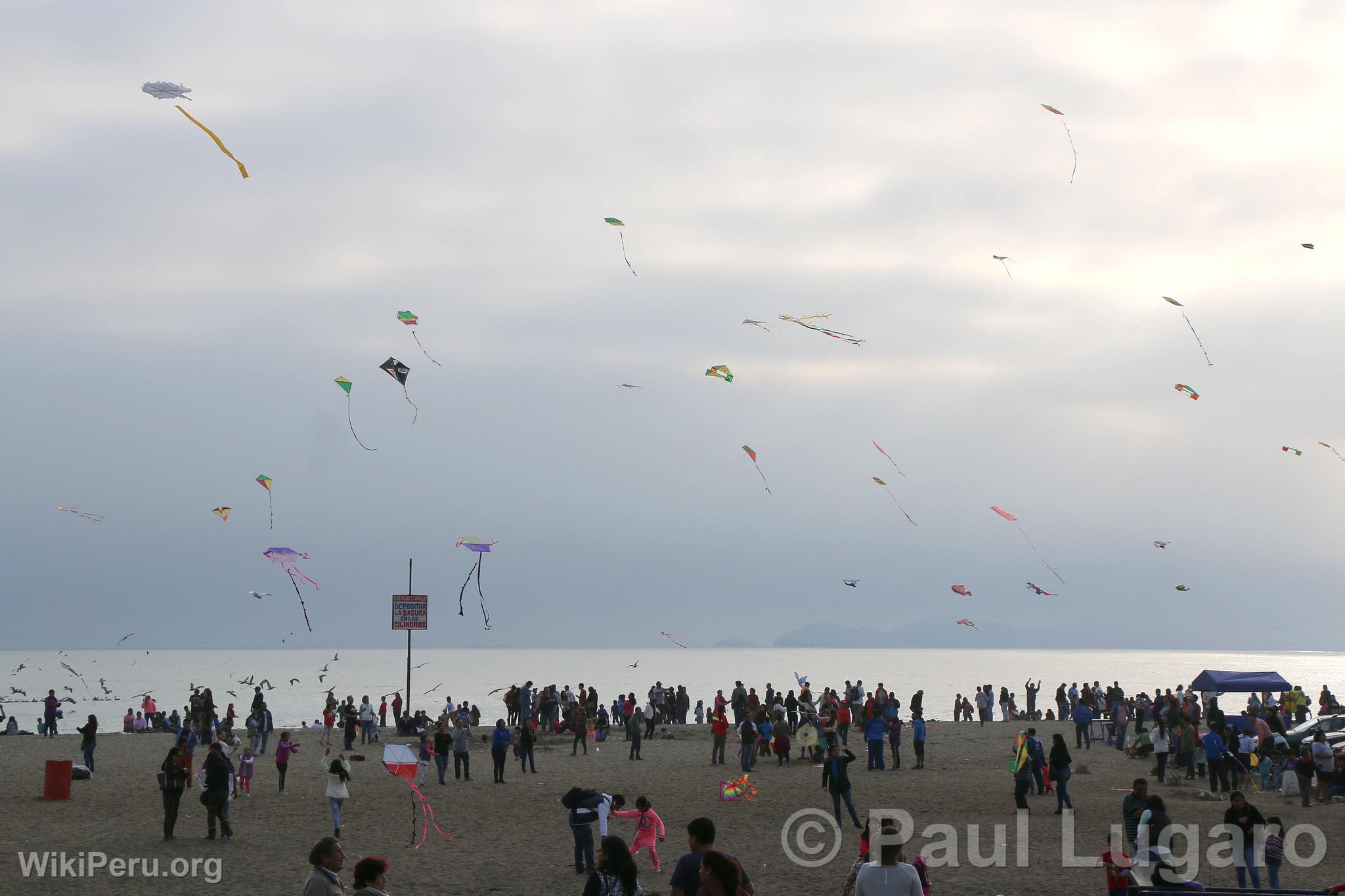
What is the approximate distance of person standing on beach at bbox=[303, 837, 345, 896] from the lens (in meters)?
6.29

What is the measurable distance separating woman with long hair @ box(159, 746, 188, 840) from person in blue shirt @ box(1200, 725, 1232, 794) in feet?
50.0

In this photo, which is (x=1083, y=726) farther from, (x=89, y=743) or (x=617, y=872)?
(x=617, y=872)

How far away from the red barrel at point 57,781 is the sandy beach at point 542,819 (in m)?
0.26

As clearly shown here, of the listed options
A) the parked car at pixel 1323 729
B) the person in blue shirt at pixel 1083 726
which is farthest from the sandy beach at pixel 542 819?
the parked car at pixel 1323 729

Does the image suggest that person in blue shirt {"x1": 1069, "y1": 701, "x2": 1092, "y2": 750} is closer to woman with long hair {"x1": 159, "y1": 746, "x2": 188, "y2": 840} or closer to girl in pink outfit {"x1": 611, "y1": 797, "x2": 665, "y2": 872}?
girl in pink outfit {"x1": 611, "y1": 797, "x2": 665, "y2": 872}

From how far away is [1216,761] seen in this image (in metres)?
18.1

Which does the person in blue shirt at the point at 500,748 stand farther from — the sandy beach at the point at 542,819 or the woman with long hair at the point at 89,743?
the woman with long hair at the point at 89,743

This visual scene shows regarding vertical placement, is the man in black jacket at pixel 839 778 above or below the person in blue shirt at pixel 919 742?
above

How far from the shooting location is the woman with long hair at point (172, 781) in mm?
13625

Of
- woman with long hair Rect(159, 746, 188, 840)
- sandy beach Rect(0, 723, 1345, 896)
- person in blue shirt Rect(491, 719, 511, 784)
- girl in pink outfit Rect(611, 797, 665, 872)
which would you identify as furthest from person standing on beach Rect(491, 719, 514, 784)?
girl in pink outfit Rect(611, 797, 665, 872)

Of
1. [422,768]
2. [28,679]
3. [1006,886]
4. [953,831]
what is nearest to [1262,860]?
[1006,886]

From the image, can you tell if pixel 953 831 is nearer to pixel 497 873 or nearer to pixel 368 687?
pixel 497 873

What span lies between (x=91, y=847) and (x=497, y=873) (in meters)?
5.09

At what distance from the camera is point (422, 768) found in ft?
68.6
